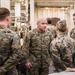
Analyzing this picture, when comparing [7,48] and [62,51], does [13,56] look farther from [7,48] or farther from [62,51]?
[62,51]

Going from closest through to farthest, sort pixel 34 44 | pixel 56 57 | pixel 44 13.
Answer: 1. pixel 56 57
2. pixel 34 44
3. pixel 44 13

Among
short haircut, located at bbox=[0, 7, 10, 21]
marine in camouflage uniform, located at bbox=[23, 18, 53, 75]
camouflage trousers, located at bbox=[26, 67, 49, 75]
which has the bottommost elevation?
camouflage trousers, located at bbox=[26, 67, 49, 75]

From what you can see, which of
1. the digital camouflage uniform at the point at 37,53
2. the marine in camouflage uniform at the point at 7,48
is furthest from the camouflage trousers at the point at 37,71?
the marine in camouflage uniform at the point at 7,48

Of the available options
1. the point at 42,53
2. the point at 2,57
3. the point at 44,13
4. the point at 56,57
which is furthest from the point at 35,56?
the point at 44,13

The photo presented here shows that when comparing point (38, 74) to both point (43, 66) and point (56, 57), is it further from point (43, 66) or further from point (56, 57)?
point (56, 57)

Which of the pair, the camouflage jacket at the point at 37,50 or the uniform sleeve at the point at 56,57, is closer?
the uniform sleeve at the point at 56,57

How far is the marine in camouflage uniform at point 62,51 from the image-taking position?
374 centimetres

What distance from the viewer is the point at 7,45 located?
2.97 meters

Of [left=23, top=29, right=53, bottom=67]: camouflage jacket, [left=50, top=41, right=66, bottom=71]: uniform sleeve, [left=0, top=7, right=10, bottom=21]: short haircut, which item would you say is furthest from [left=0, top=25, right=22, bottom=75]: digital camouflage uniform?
[left=23, top=29, right=53, bottom=67]: camouflage jacket

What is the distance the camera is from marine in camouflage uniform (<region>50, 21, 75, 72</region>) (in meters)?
3.74

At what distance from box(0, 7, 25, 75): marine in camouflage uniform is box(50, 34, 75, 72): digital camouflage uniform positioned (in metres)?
0.91

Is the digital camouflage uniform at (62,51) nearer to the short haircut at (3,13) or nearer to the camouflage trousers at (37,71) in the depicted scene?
the camouflage trousers at (37,71)

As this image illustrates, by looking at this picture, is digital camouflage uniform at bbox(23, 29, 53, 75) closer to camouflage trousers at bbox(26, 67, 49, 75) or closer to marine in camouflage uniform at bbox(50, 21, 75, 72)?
camouflage trousers at bbox(26, 67, 49, 75)

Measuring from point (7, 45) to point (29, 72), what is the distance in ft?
5.36
